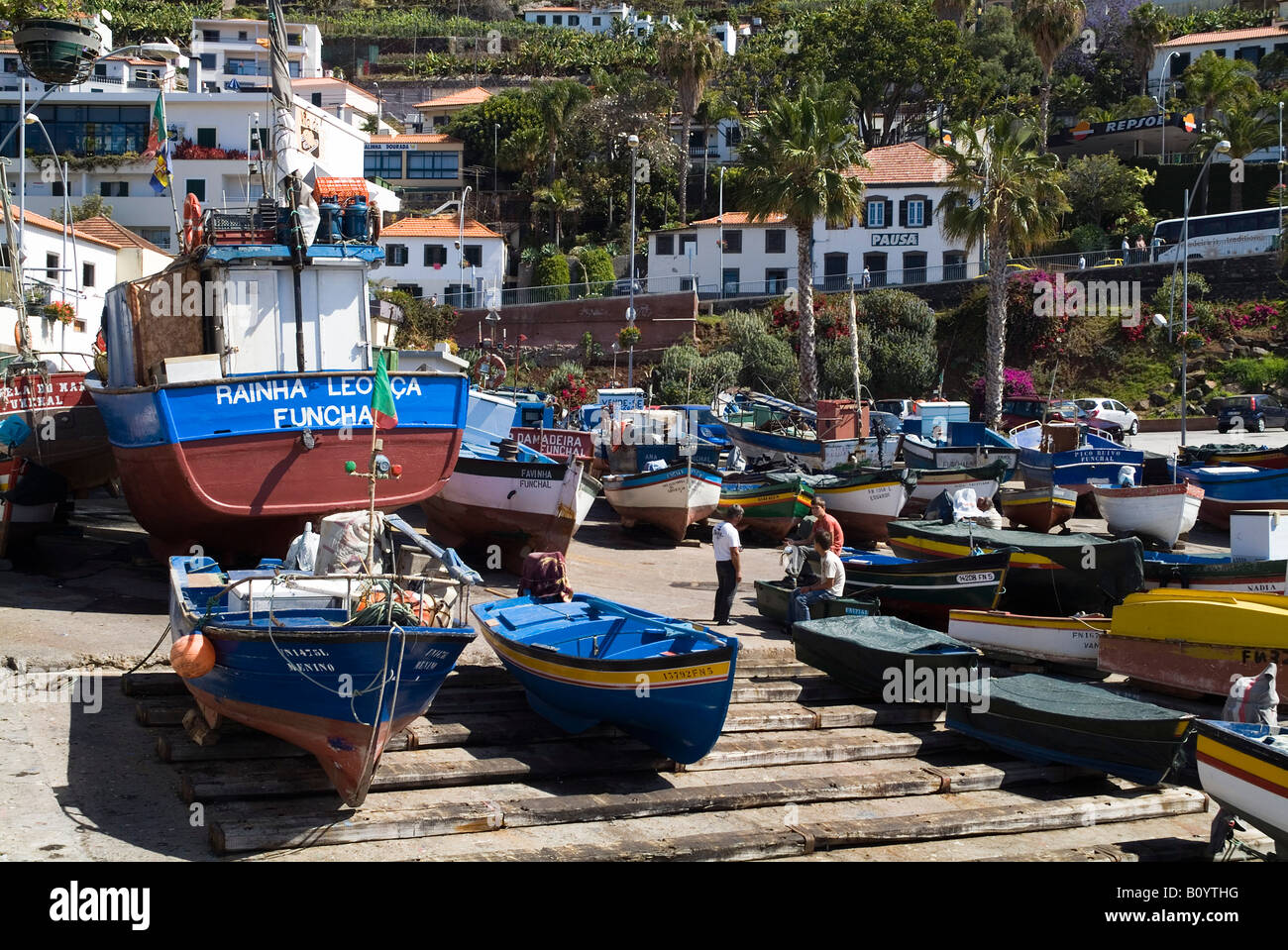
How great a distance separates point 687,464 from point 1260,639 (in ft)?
36.0

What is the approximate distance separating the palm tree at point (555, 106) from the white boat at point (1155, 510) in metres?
42.6

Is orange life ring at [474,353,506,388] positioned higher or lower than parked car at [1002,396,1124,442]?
higher

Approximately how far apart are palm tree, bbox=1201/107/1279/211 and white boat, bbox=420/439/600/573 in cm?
5071

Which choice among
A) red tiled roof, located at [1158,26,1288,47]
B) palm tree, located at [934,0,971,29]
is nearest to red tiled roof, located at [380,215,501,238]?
palm tree, located at [934,0,971,29]

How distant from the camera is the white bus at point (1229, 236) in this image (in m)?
50.8

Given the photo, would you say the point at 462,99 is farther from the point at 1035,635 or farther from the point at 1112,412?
the point at 1035,635

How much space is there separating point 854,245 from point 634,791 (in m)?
46.0

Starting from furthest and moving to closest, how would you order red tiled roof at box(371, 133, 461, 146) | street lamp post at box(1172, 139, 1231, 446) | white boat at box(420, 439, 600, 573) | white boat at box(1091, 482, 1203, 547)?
red tiled roof at box(371, 133, 461, 146) < street lamp post at box(1172, 139, 1231, 446) < white boat at box(1091, 482, 1203, 547) < white boat at box(420, 439, 600, 573)

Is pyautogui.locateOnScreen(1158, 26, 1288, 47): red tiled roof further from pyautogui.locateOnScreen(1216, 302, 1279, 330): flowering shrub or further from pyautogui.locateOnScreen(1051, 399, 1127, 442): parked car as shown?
pyautogui.locateOnScreen(1051, 399, 1127, 442): parked car

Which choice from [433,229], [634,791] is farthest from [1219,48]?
[634,791]

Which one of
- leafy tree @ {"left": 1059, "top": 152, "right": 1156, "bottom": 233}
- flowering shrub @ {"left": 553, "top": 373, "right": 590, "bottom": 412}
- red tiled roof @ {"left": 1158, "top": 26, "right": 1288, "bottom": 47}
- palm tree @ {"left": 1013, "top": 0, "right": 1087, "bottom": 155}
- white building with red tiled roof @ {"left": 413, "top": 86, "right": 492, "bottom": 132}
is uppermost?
red tiled roof @ {"left": 1158, "top": 26, "right": 1288, "bottom": 47}

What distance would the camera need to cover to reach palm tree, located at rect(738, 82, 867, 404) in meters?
35.8

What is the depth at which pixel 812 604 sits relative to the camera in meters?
16.4
